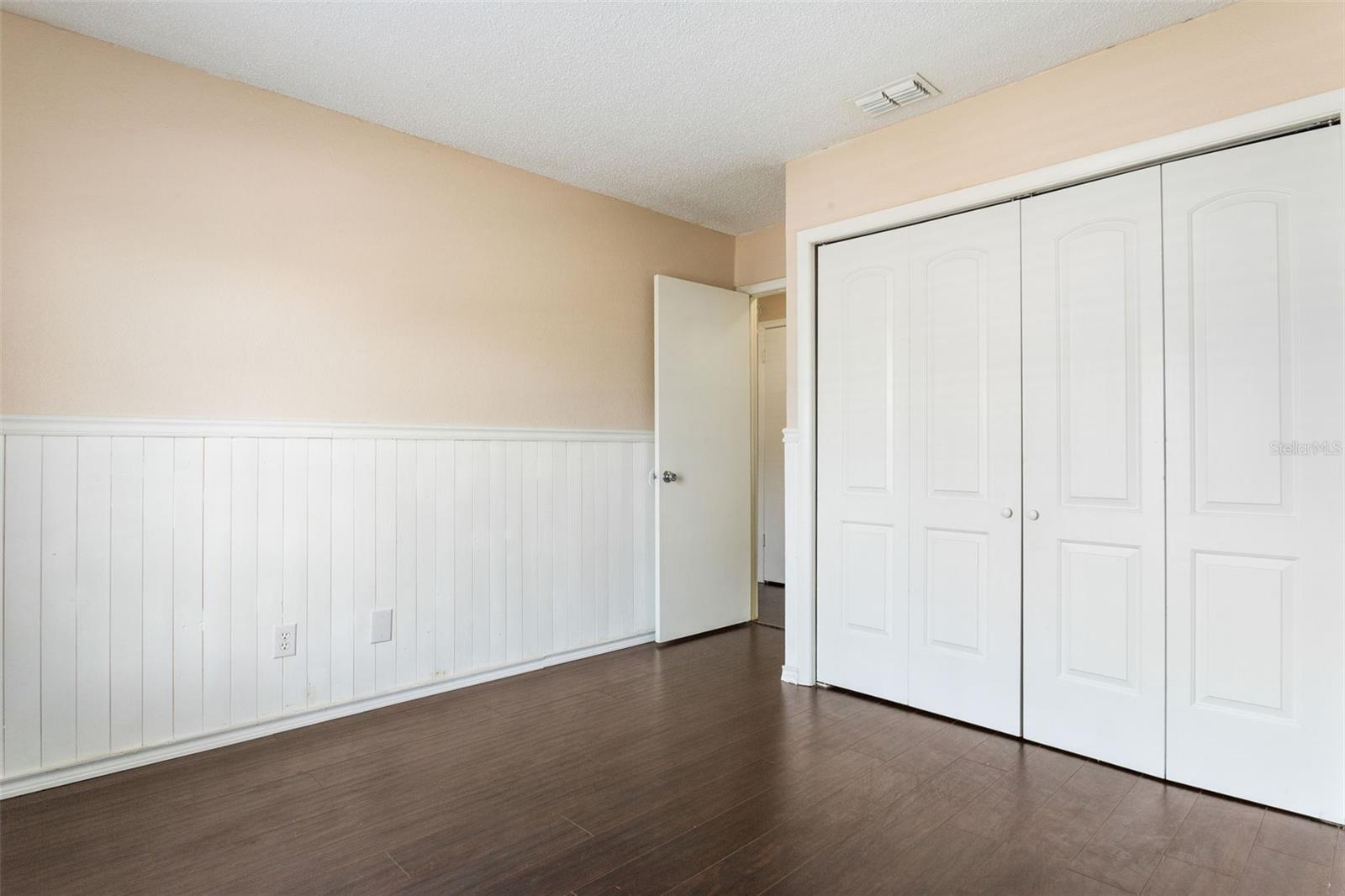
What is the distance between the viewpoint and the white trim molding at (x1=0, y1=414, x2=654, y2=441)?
7.24ft

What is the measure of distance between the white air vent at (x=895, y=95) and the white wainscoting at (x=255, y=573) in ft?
6.56

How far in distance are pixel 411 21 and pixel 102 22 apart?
38.3 inches

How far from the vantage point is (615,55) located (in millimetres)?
2420

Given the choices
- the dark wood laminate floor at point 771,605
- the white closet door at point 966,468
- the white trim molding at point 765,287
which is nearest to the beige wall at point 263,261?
the white trim molding at point 765,287

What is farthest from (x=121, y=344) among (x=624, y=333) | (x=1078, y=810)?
(x=1078, y=810)

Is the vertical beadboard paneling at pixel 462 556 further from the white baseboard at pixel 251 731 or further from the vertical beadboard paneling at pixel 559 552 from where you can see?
the vertical beadboard paneling at pixel 559 552

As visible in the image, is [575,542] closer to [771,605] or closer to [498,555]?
[498,555]

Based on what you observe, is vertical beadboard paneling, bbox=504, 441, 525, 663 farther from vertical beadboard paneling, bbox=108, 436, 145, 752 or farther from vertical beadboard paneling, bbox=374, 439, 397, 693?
vertical beadboard paneling, bbox=108, 436, 145, 752

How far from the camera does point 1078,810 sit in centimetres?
206

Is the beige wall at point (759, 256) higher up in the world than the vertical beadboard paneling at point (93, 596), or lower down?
higher up

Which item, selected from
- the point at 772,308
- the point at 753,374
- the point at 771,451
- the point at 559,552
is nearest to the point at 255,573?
the point at 559,552

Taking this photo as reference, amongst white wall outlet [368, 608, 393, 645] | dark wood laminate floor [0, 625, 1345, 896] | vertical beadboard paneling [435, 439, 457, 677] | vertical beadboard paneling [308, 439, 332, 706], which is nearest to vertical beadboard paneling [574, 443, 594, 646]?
vertical beadboard paneling [435, 439, 457, 677]

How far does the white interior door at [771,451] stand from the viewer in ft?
18.8

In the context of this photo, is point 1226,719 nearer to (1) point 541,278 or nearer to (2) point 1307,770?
(2) point 1307,770
